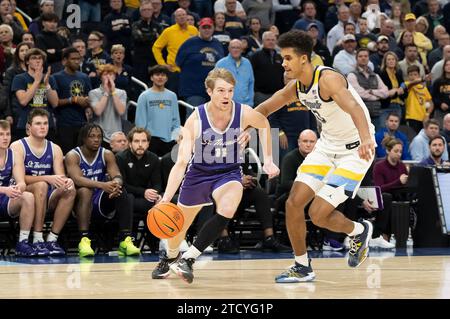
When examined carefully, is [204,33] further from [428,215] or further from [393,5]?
[393,5]

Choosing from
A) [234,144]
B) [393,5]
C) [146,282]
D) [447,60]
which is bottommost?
[146,282]

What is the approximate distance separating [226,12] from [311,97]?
28.2 feet

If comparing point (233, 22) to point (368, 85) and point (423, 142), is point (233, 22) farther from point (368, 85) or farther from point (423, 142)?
point (423, 142)

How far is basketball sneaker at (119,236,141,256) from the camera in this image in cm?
1111

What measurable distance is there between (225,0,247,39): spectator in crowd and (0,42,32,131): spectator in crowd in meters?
4.40

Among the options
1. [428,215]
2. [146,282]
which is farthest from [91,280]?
[428,215]

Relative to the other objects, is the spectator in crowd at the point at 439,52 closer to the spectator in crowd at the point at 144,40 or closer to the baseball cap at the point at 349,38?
the baseball cap at the point at 349,38

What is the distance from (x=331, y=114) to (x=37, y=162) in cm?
423

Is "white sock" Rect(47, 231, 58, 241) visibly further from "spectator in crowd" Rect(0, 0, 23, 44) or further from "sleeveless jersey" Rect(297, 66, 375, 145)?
"spectator in crowd" Rect(0, 0, 23, 44)

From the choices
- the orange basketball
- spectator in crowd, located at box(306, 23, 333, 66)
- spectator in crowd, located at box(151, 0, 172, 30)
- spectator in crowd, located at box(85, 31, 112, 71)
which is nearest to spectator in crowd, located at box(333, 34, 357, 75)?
spectator in crowd, located at box(306, 23, 333, 66)

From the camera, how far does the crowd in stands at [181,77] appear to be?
11.7 m

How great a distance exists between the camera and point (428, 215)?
12312 millimetres

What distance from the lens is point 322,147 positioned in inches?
332

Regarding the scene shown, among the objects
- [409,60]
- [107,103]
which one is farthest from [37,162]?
[409,60]
